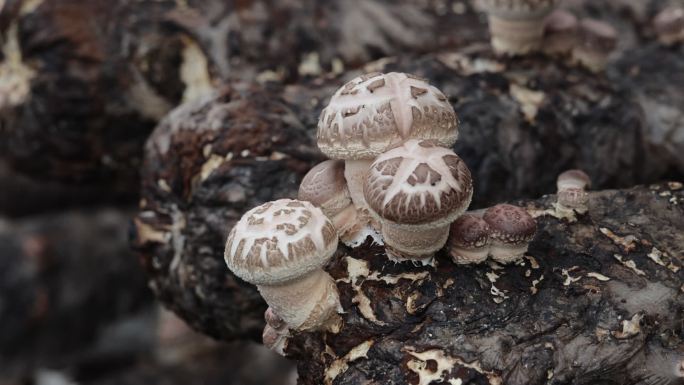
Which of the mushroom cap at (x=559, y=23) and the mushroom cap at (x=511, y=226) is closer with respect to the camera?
the mushroom cap at (x=511, y=226)

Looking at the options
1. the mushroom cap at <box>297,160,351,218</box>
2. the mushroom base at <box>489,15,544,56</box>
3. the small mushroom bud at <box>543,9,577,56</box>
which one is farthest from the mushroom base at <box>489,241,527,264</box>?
the small mushroom bud at <box>543,9,577,56</box>

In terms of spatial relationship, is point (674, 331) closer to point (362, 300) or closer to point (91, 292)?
point (362, 300)

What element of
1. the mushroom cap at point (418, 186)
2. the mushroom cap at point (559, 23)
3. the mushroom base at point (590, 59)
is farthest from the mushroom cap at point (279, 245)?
the mushroom base at point (590, 59)

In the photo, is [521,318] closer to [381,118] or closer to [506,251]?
[506,251]

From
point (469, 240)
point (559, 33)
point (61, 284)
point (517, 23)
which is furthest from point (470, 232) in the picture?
point (61, 284)

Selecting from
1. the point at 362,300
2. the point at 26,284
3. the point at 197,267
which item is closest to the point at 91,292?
the point at 26,284

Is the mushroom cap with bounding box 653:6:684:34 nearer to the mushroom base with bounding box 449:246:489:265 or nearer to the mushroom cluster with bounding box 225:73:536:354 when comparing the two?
the mushroom cluster with bounding box 225:73:536:354

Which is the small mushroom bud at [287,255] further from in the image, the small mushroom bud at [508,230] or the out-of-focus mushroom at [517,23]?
the out-of-focus mushroom at [517,23]

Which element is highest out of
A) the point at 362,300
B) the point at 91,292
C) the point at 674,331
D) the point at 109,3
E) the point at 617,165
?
the point at 109,3
